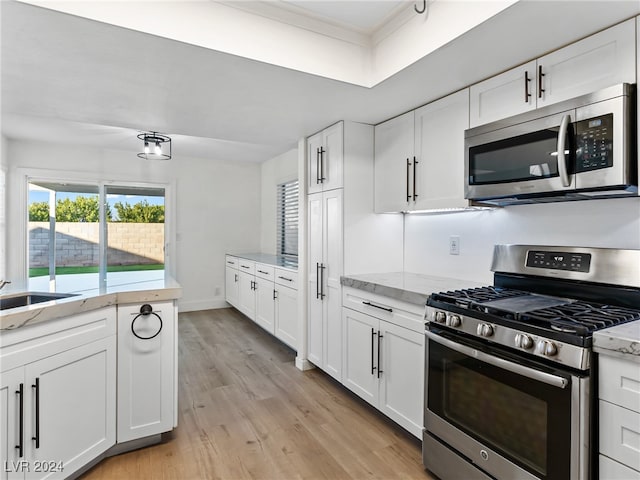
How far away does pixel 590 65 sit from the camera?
159cm

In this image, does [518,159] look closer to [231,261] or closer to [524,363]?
[524,363]

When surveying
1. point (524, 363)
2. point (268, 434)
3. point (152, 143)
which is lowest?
point (268, 434)

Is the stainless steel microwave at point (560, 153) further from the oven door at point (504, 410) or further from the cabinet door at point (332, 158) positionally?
the cabinet door at point (332, 158)

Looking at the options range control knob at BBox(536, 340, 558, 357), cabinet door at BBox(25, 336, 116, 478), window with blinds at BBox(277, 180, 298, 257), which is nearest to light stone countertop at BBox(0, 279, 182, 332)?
cabinet door at BBox(25, 336, 116, 478)

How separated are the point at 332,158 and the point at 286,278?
1351 millimetres

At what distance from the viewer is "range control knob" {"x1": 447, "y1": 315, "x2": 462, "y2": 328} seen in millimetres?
1677

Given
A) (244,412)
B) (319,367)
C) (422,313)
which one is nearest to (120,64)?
(422,313)

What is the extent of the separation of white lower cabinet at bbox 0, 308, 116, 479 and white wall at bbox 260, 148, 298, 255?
11.6 ft

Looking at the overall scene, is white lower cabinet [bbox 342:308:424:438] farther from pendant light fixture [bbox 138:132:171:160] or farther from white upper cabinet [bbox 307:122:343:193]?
pendant light fixture [bbox 138:132:171:160]

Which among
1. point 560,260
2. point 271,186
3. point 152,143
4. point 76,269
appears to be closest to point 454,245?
point 560,260

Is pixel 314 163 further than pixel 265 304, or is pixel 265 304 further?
pixel 265 304

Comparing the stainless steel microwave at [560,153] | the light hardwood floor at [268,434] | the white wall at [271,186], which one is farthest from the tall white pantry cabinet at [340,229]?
the white wall at [271,186]

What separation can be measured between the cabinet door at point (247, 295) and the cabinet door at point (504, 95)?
128 inches

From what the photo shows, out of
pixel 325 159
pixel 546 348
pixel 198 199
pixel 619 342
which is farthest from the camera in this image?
pixel 198 199
